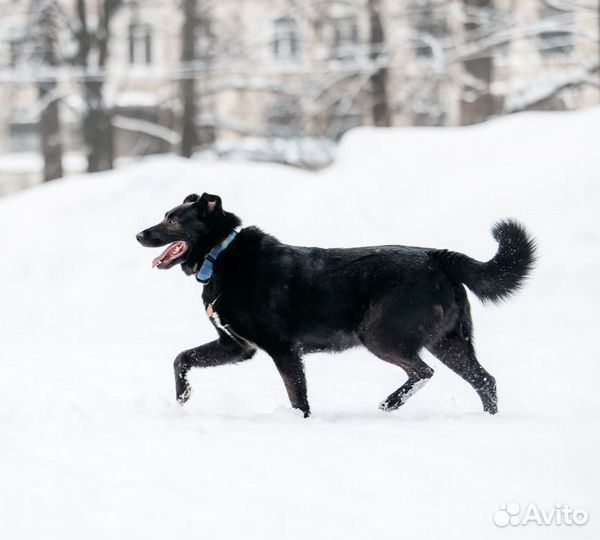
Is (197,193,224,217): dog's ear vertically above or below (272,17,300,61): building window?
below

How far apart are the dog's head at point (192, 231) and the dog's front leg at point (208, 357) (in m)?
0.47

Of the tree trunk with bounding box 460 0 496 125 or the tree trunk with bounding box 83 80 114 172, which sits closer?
the tree trunk with bounding box 460 0 496 125

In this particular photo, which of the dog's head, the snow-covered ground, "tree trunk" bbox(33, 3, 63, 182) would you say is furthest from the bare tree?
the dog's head

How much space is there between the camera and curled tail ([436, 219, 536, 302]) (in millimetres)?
5141

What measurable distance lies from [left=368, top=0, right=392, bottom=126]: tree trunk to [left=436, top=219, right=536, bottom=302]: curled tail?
661 inches

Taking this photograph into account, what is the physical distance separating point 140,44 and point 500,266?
92.6ft

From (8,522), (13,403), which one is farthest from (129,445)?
(13,403)

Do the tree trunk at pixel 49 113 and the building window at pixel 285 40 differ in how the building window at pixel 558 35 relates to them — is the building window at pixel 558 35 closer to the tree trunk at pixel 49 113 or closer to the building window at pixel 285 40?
the building window at pixel 285 40

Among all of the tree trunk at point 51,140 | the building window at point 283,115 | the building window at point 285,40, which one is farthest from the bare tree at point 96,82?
the building window at point 285,40

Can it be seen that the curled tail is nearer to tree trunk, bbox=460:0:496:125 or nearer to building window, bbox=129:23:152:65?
tree trunk, bbox=460:0:496:125

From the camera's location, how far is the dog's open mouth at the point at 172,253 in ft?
17.6

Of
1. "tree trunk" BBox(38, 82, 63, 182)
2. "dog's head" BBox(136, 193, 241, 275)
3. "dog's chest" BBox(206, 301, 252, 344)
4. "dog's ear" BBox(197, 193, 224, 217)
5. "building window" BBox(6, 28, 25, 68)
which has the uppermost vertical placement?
"building window" BBox(6, 28, 25, 68)

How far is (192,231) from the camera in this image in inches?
214

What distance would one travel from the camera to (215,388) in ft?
19.9
